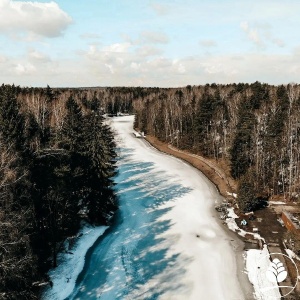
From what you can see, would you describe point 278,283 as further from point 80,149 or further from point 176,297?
point 80,149

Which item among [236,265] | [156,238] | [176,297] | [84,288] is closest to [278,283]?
[236,265]

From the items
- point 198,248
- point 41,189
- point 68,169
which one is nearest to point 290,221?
point 198,248

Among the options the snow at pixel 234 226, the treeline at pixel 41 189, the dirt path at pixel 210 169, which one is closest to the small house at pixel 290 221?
the snow at pixel 234 226

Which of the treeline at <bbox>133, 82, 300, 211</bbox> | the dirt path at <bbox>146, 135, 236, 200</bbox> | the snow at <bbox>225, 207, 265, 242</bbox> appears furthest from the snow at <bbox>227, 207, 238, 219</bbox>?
the dirt path at <bbox>146, 135, 236, 200</bbox>

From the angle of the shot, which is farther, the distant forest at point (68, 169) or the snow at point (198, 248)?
the snow at point (198, 248)

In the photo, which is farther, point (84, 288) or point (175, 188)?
point (175, 188)

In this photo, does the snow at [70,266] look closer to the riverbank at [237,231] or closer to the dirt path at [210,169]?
the riverbank at [237,231]

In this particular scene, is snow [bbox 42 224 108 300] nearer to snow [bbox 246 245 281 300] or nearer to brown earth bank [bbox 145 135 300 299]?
snow [bbox 246 245 281 300]
